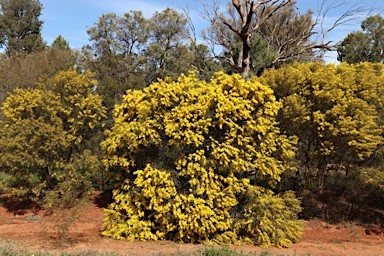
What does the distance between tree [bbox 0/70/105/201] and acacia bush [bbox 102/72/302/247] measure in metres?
3.25

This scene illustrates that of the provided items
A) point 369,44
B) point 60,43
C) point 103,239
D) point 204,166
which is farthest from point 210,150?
point 60,43

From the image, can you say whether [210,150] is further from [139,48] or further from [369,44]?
[369,44]

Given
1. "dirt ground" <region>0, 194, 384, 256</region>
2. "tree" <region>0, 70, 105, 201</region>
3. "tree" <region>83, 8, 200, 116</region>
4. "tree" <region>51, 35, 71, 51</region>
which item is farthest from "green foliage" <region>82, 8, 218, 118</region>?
"tree" <region>51, 35, 71, 51</region>

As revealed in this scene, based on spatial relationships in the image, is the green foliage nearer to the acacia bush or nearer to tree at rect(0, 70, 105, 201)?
tree at rect(0, 70, 105, 201)

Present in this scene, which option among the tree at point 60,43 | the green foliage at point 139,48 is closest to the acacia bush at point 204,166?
the green foliage at point 139,48

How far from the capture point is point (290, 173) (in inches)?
506

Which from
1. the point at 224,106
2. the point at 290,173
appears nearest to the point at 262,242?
the point at 290,173

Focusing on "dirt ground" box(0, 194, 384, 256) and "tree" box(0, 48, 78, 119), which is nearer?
"dirt ground" box(0, 194, 384, 256)

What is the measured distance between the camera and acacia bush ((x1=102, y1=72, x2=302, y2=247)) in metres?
10.6

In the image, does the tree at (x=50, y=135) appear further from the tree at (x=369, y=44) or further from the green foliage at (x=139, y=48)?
the tree at (x=369, y=44)

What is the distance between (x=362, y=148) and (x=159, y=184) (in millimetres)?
6685

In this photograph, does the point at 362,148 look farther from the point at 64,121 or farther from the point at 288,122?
the point at 64,121

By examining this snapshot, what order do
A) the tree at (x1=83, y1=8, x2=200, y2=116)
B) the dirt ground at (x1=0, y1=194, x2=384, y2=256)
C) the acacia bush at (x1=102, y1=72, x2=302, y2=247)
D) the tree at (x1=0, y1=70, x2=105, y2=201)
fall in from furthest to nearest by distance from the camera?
the tree at (x1=83, y1=8, x2=200, y2=116)
the tree at (x1=0, y1=70, x2=105, y2=201)
the acacia bush at (x1=102, y1=72, x2=302, y2=247)
the dirt ground at (x1=0, y1=194, x2=384, y2=256)

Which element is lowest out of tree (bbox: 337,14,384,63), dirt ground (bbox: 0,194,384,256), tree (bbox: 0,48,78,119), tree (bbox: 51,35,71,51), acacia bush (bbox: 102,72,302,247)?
dirt ground (bbox: 0,194,384,256)
